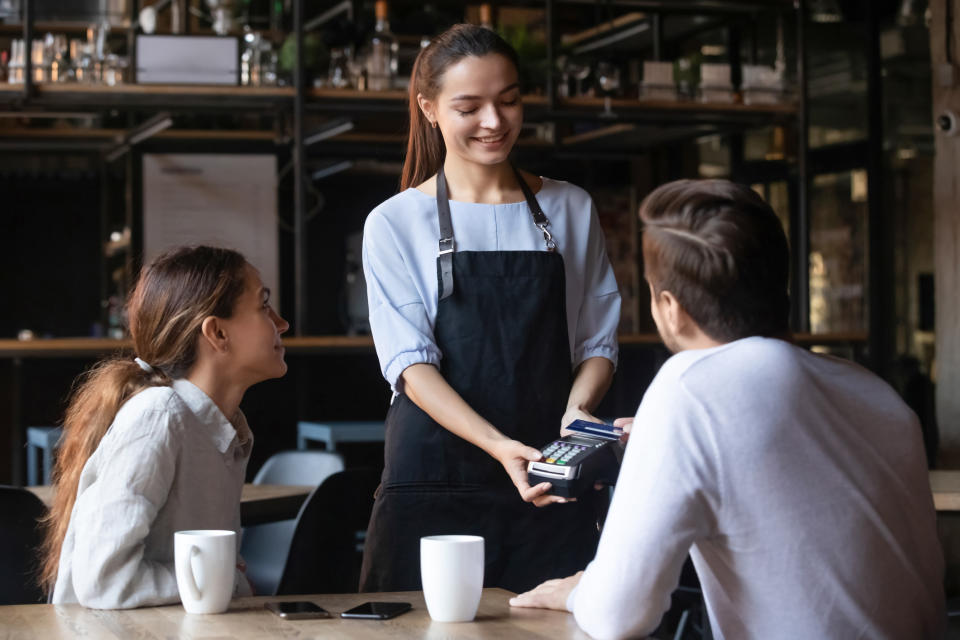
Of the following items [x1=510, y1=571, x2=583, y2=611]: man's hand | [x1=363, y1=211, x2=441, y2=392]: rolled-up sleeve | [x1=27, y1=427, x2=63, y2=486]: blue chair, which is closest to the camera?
[x1=510, y1=571, x2=583, y2=611]: man's hand

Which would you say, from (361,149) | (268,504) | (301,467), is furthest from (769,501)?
(361,149)

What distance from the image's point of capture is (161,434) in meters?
1.62

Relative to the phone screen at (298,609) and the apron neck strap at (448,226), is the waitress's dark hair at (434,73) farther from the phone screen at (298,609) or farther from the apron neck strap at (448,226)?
the phone screen at (298,609)

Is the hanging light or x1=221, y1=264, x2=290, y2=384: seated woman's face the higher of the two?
the hanging light

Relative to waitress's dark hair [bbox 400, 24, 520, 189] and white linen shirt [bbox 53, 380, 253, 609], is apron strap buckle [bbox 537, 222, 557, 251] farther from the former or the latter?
white linen shirt [bbox 53, 380, 253, 609]

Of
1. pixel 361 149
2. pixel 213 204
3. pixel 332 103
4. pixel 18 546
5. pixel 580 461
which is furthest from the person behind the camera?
pixel 361 149

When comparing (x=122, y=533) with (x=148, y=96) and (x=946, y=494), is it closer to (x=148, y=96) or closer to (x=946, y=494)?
(x=946, y=494)

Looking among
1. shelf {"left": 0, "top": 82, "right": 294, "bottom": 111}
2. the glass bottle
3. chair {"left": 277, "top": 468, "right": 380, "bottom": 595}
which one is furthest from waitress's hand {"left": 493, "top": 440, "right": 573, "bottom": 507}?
the glass bottle

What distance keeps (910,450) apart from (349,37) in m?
4.66

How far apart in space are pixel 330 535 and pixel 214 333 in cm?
100

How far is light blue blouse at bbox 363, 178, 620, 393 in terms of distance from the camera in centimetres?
201

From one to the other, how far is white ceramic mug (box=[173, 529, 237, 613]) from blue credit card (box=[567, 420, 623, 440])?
486 mm

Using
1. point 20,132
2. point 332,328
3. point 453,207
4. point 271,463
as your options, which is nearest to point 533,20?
point 332,328

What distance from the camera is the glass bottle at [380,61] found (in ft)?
18.4
